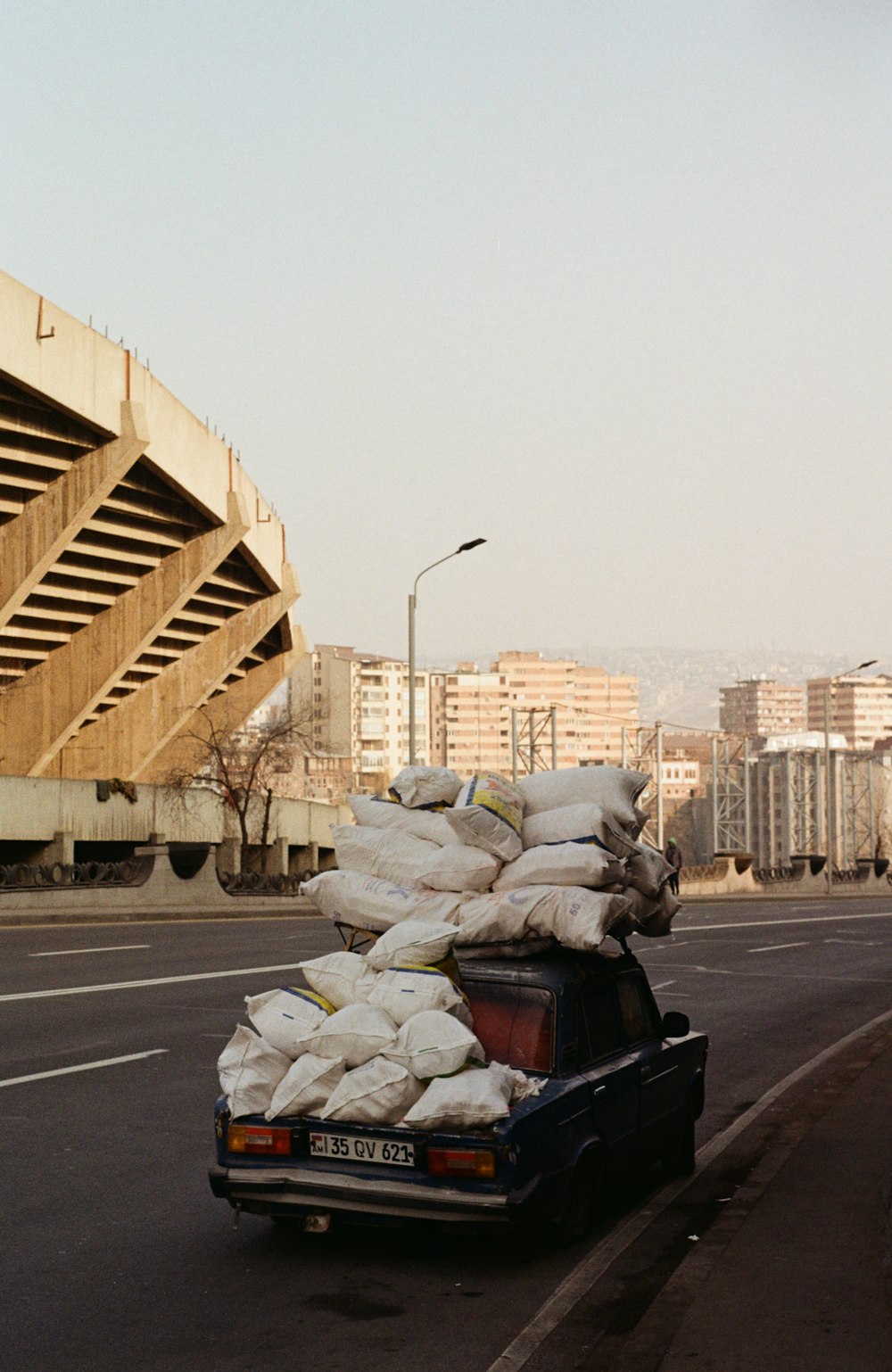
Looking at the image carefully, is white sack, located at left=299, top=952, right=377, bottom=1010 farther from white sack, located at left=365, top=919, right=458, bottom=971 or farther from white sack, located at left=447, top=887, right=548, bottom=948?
white sack, located at left=447, top=887, right=548, bottom=948

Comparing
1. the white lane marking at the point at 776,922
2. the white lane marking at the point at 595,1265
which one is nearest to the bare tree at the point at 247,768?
the white lane marking at the point at 776,922

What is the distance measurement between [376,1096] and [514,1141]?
661mm

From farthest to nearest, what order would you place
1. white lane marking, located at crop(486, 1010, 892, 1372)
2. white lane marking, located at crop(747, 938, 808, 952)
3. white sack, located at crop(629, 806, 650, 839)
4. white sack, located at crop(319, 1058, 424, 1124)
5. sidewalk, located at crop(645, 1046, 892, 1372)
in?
white lane marking, located at crop(747, 938, 808, 952) → white sack, located at crop(629, 806, 650, 839) → white sack, located at crop(319, 1058, 424, 1124) → white lane marking, located at crop(486, 1010, 892, 1372) → sidewalk, located at crop(645, 1046, 892, 1372)

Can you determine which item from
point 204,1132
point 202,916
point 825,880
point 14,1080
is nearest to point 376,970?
point 204,1132

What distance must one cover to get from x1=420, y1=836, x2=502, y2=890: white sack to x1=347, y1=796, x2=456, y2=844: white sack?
205 mm

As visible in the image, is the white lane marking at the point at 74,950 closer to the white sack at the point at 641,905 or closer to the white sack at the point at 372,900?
the white sack at the point at 372,900

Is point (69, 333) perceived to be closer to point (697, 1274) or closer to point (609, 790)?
point (609, 790)

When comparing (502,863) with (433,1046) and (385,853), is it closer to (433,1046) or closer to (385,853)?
(385,853)

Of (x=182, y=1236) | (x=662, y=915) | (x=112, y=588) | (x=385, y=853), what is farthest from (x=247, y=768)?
(x=182, y=1236)

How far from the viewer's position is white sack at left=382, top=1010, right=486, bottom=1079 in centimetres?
662

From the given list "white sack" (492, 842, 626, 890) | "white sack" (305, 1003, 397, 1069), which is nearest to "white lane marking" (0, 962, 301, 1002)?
"white sack" (492, 842, 626, 890)

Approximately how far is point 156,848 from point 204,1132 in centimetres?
2506

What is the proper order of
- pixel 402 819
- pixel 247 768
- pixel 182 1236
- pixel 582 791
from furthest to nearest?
pixel 247 768
pixel 582 791
pixel 402 819
pixel 182 1236

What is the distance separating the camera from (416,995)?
22.8ft
